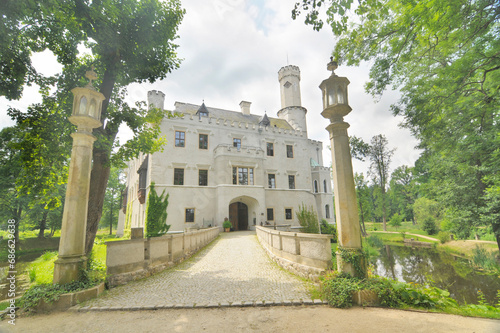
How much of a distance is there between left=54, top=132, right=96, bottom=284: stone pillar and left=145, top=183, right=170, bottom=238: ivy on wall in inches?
607

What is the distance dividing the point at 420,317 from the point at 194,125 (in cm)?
2306

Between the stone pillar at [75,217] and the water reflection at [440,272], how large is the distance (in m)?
10.1

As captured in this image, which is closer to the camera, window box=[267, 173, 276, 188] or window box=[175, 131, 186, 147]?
window box=[175, 131, 186, 147]

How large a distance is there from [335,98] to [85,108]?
6380 mm

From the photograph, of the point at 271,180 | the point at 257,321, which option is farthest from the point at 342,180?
the point at 271,180

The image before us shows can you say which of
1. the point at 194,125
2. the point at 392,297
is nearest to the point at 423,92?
the point at 392,297

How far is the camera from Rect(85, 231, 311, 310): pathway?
16.7ft

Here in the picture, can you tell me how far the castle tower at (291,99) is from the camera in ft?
106

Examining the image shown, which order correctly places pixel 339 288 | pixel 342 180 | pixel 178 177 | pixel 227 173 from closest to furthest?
pixel 339 288, pixel 342 180, pixel 178 177, pixel 227 173

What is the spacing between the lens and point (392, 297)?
444 cm

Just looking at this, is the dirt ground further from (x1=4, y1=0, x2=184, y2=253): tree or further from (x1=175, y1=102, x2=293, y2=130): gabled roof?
(x1=175, y1=102, x2=293, y2=130): gabled roof

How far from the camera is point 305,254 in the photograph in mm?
6906

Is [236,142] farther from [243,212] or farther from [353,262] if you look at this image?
[353,262]

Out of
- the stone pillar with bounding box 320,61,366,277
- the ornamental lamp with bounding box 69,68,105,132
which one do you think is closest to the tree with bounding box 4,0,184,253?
the ornamental lamp with bounding box 69,68,105,132
